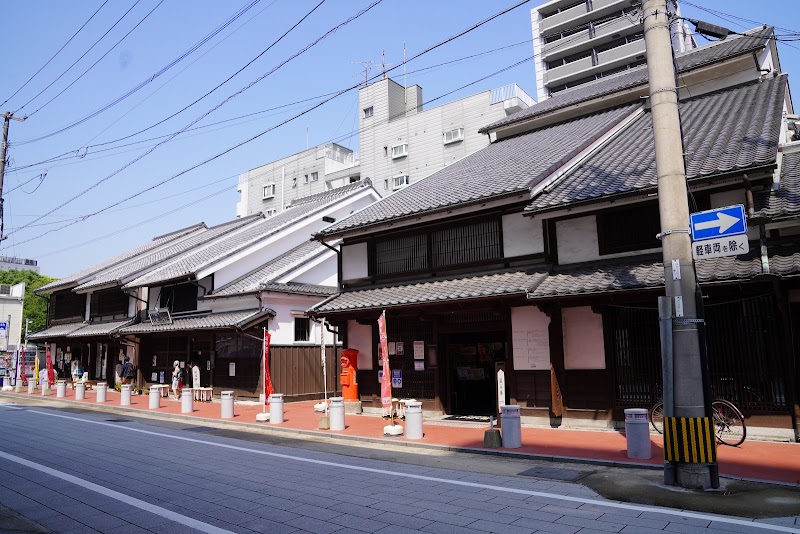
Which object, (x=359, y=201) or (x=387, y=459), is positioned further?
(x=359, y=201)

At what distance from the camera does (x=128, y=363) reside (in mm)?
28969

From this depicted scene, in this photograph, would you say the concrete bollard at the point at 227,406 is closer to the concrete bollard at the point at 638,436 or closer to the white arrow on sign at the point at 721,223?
the concrete bollard at the point at 638,436

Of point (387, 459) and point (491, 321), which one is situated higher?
point (491, 321)

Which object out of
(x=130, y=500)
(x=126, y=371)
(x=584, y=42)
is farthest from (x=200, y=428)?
(x=584, y=42)

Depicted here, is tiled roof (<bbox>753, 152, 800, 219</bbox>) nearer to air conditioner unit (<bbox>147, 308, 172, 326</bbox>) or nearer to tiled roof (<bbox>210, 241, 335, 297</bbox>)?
tiled roof (<bbox>210, 241, 335, 297</bbox>)

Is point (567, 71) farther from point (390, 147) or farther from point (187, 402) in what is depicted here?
point (187, 402)

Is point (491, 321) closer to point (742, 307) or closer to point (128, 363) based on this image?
point (742, 307)

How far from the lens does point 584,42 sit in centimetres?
5603

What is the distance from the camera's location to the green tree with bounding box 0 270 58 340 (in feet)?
223

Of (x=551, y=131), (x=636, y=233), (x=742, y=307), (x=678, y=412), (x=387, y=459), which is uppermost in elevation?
(x=551, y=131)

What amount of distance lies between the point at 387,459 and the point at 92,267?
42223 millimetres

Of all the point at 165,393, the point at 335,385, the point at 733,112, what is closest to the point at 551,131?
the point at 733,112

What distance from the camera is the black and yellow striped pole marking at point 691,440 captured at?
7.86m

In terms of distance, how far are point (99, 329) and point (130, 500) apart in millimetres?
28492
